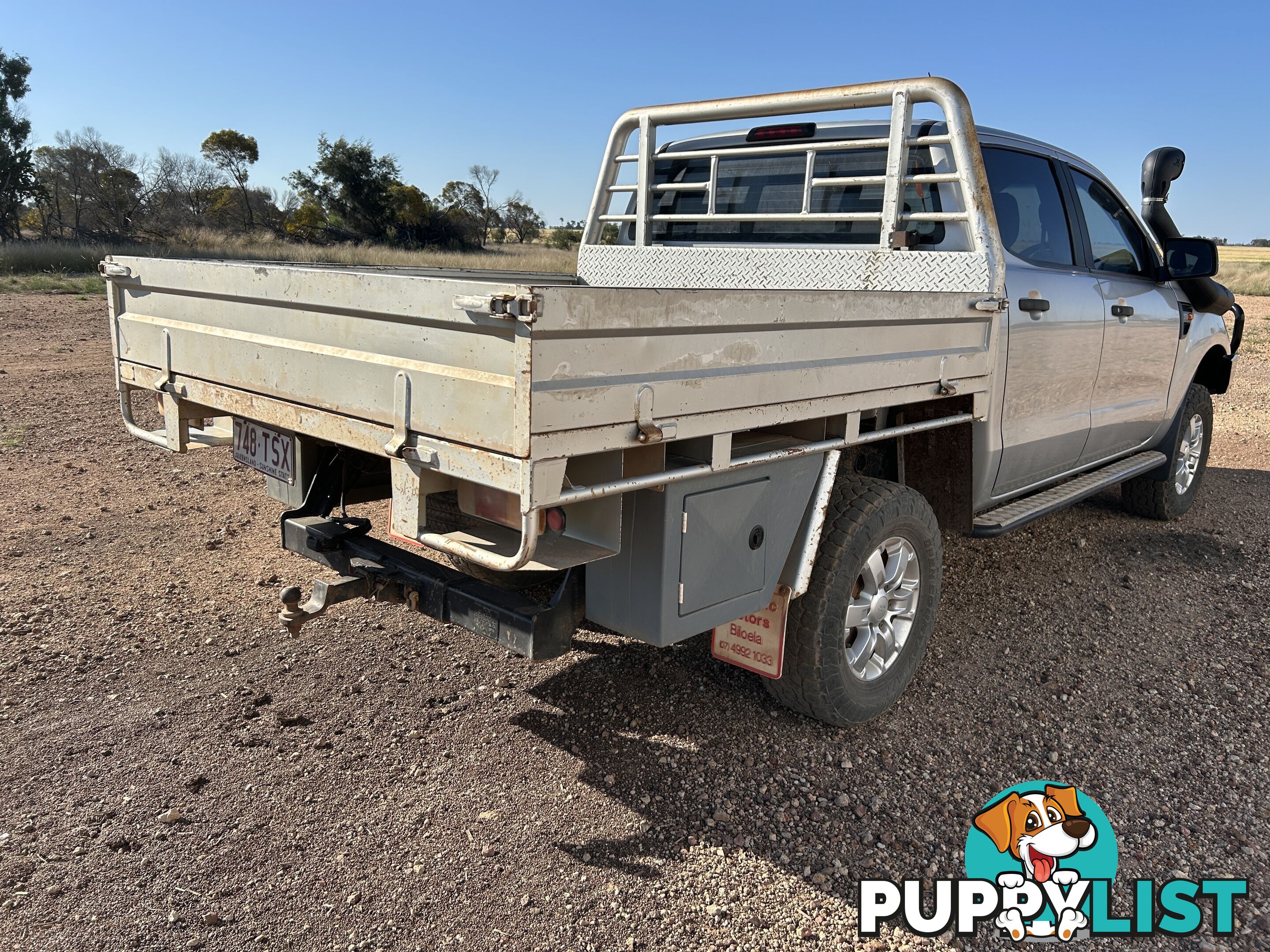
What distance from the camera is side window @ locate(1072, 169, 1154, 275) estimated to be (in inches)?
187

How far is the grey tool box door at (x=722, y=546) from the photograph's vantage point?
2.58 m

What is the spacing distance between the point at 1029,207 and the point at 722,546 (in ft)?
8.71

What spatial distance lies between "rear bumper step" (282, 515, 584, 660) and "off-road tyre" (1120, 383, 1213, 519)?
4.87 meters

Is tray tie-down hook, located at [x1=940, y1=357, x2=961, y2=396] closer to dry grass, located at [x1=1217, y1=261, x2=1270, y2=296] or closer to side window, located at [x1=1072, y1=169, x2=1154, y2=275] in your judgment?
side window, located at [x1=1072, y1=169, x2=1154, y2=275]

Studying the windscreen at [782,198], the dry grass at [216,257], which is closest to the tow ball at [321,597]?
the windscreen at [782,198]

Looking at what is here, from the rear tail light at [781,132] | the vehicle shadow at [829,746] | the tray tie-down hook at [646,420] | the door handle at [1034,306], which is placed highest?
the rear tail light at [781,132]

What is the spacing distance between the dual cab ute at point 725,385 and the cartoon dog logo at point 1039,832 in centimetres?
59

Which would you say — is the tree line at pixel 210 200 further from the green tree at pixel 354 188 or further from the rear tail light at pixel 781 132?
the rear tail light at pixel 781 132

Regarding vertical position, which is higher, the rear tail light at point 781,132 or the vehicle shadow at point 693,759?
the rear tail light at point 781,132

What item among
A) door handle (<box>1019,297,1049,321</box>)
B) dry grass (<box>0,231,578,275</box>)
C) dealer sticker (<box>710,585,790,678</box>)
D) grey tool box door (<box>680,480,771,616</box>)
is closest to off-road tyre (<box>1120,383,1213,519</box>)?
door handle (<box>1019,297,1049,321</box>)

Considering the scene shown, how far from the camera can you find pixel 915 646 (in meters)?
3.61

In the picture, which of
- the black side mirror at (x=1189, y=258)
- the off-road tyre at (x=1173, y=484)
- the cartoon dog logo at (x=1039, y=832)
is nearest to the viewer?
the cartoon dog logo at (x=1039, y=832)

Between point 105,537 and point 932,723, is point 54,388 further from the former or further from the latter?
point 932,723

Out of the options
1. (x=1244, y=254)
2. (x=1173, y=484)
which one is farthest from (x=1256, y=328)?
(x=1244, y=254)
